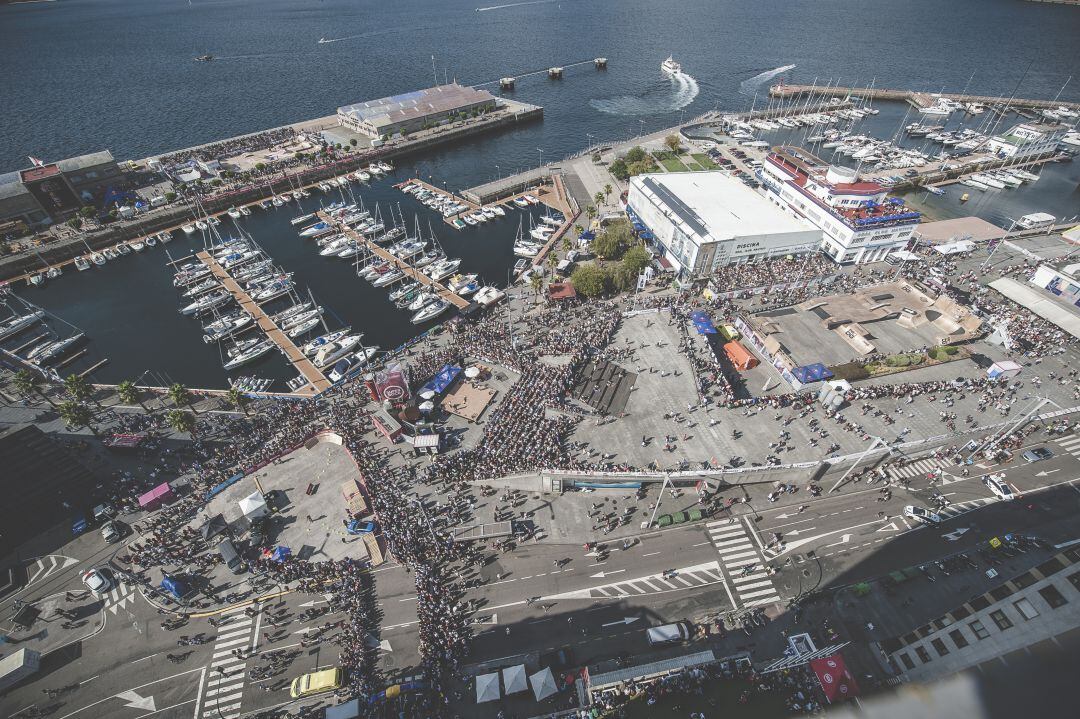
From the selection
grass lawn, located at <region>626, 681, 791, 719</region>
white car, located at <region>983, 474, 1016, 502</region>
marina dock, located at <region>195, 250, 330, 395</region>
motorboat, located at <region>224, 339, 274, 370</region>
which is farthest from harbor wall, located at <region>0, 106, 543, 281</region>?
Answer: white car, located at <region>983, 474, 1016, 502</region>

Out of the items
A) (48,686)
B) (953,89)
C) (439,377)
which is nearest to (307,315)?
(439,377)

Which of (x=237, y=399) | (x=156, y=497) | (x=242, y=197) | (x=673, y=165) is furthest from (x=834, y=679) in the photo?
(x=242, y=197)

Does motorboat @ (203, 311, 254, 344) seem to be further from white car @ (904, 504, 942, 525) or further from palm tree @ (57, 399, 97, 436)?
white car @ (904, 504, 942, 525)

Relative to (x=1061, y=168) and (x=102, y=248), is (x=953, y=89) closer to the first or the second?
(x=1061, y=168)

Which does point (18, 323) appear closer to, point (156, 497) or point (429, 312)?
point (156, 497)

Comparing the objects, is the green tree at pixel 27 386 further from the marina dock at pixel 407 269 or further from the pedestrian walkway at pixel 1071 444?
the pedestrian walkway at pixel 1071 444

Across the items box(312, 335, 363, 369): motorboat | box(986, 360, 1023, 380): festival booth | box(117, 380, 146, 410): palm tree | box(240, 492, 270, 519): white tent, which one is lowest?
box(240, 492, 270, 519): white tent
